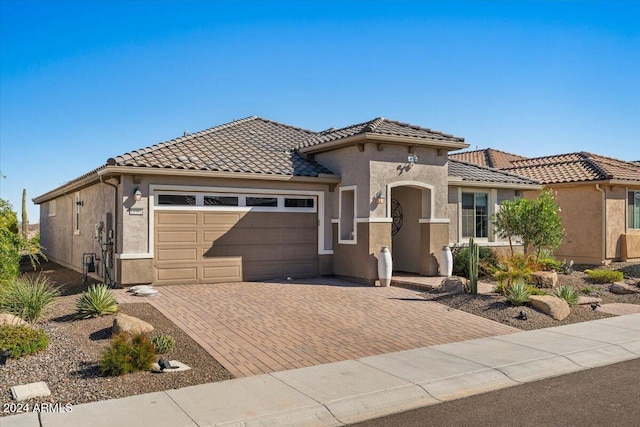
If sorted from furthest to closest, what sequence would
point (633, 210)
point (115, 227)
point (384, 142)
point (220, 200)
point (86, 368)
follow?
point (633, 210), point (384, 142), point (220, 200), point (115, 227), point (86, 368)

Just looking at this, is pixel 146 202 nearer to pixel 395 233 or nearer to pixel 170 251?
pixel 170 251

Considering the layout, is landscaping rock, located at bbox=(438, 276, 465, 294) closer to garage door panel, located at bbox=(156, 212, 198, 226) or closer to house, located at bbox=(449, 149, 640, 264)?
garage door panel, located at bbox=(156, 212, 198, 226)

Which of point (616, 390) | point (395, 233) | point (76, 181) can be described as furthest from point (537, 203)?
point (76, 181)

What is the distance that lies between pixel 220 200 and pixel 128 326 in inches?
284

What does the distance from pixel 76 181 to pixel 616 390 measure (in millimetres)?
17402

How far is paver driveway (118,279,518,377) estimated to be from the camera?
343 inches

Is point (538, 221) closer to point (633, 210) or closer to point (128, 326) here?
point (633, 210)

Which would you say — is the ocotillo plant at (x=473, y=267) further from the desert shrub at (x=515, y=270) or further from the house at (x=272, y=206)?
the house at (x=272, y=206)

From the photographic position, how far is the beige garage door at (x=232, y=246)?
15258 mm

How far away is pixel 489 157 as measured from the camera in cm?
3047

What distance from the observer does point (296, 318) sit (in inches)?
446

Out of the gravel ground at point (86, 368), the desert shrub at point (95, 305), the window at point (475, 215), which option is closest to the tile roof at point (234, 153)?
the desert shrub at point (95, 305)

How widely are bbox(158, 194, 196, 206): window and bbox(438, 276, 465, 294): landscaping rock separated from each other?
23.2ft

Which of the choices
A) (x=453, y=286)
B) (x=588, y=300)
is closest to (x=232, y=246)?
(x=453, y=286)
